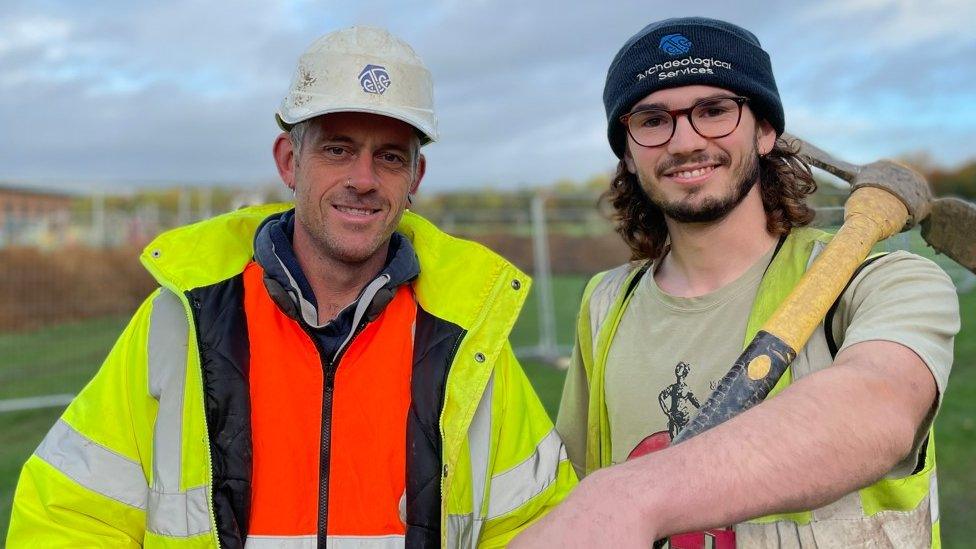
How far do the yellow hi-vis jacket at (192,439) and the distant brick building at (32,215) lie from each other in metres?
7.45

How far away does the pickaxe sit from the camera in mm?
1583

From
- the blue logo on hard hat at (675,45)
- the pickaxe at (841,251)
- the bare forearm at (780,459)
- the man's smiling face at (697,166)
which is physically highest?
the blue logo on hard hat at (675,45)

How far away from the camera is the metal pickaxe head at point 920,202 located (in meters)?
2.29

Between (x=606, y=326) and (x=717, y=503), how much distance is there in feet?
4.52

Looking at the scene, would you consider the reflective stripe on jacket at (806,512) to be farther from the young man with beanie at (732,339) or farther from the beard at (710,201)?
the beard at (710,201)

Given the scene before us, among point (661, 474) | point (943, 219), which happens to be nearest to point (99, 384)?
point (661, 474)

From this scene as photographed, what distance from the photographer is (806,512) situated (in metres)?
1.92

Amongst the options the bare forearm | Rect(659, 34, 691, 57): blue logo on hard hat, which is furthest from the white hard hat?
the bare forearm

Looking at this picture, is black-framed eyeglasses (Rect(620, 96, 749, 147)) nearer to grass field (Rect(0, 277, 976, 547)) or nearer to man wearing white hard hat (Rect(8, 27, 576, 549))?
man wearing white hard hat (Rect(8, 27, 576, 549))

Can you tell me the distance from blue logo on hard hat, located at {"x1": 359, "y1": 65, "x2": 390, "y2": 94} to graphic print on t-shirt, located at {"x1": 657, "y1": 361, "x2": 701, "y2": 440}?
1092 mm

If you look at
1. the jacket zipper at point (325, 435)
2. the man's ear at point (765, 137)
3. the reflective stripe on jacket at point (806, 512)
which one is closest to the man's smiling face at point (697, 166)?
the man's ear at point (765, 137)

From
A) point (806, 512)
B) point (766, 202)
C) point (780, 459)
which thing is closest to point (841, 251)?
point (766, 202)

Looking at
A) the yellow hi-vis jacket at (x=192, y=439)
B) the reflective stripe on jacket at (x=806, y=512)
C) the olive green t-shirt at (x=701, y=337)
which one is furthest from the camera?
the yellow hi-vis jacket at (x=192, y=439)

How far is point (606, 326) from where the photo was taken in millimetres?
2525
